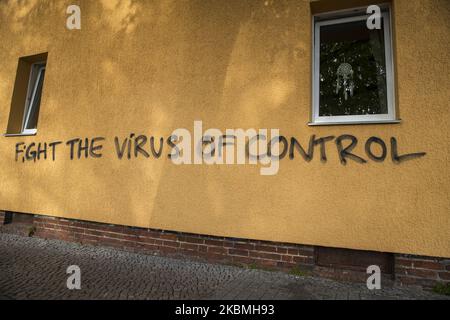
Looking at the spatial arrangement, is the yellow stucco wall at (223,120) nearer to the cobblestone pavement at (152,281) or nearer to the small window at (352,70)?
the small window at (352,70)

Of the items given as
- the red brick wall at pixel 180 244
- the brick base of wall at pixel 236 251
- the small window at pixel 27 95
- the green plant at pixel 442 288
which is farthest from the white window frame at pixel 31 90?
the green plant at pixel 442 288

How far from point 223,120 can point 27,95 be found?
4.07m

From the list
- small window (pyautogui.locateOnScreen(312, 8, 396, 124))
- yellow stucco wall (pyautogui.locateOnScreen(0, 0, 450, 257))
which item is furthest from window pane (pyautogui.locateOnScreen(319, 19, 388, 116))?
yellow stucco wall (pyautogui.locateOnScreen(0, 0, 450, 257))

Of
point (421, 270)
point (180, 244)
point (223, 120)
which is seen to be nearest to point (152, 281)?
point (180, 244)

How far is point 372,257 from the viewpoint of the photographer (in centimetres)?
296

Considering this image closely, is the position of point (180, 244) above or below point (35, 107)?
below

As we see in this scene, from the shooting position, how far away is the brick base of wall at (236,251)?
9.03ft

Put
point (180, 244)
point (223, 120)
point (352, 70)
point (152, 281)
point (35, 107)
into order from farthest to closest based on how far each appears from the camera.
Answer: point (35, 107) → point (180, 244) → point (223, 120) → point (352, 70) → point (152, 281)

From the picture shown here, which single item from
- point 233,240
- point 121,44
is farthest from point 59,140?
point 233,240

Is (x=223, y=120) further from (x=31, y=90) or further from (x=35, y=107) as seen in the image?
(x=31, y=90)

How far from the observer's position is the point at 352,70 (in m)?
3.38

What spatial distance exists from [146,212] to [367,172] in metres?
2.64

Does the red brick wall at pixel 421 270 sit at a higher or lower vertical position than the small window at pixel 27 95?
lower

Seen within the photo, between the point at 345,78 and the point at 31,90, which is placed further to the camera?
the point at 31,90
